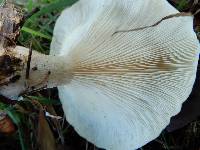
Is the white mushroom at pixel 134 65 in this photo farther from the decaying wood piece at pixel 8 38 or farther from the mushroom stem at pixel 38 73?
the decaying wood piece at pixel 8 38

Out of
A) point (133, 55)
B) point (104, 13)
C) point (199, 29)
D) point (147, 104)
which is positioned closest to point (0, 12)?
point (104, 13)

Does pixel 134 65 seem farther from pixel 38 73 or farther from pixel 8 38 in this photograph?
pixel 8 38

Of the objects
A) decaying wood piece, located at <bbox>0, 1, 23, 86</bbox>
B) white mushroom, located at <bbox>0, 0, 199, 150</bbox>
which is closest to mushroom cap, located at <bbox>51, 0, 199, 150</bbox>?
white mushroom, located at <bbox>0, 0, 199, 150</bbox>

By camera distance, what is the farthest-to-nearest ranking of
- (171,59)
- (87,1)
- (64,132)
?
(64,132) < (87,1) < (171,59)

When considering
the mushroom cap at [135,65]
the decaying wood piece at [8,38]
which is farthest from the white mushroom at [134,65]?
the decaying wood piece at [8,38]

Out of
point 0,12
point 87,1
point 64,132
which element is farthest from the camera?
point 64,132

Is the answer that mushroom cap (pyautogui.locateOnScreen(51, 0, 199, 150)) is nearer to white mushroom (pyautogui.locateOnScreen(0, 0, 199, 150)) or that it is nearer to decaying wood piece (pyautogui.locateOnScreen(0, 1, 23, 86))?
white mushroom (pyautogui.locateOnScreen(0, 0, 199, 150))

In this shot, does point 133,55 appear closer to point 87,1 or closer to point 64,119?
point 87,1

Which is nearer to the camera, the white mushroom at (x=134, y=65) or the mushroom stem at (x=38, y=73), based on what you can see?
the mushroom stem at (x=38, y=73)

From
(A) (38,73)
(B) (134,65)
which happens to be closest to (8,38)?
(A) (38,73)
